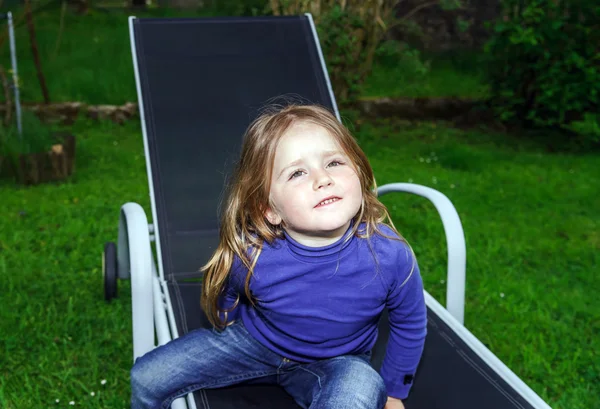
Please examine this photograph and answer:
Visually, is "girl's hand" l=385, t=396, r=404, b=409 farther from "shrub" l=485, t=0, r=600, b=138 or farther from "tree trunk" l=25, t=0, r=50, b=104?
"tree trunk" l=25, t=0, r=50, b=104

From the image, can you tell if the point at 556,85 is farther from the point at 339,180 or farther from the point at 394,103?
the point at 339,180

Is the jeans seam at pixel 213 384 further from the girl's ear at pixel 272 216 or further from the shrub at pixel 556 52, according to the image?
the shrub at pixel 556 52

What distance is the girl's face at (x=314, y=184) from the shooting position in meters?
1.59

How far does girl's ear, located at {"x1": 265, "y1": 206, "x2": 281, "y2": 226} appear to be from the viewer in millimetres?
1737

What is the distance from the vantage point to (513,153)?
5.56 metres

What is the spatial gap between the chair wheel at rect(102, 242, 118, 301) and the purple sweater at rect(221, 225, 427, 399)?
3.59 ft

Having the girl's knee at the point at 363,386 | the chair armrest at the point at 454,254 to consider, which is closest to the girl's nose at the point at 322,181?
the girl's knee at the point at 363,386

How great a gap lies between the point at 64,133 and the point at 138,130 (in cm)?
119

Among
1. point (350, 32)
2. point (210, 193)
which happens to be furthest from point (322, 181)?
point (350, 32)

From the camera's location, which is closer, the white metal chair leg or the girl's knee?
the girl's knee

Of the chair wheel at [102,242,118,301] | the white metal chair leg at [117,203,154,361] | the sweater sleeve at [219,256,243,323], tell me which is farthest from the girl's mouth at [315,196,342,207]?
the chair wheel at [102,242,118,301]

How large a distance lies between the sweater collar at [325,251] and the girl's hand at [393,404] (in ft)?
1.19

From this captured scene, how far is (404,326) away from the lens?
1.73 m

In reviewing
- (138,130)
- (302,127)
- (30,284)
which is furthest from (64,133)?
(302,127)
